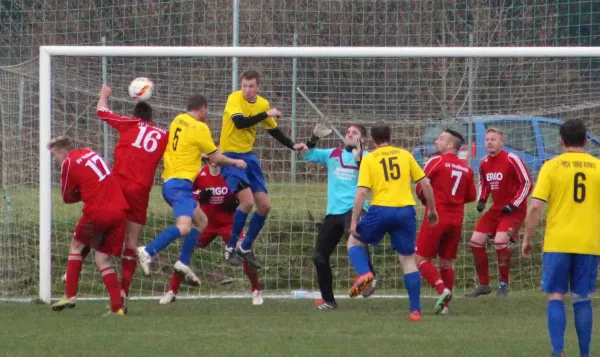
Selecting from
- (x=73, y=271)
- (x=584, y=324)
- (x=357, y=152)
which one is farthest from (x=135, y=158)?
(x=584, y=324)

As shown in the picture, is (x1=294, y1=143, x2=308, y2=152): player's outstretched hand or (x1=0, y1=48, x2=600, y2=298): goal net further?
(x1=0, y1=48, x2=600, y2=298): goal net

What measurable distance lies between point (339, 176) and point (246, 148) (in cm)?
105

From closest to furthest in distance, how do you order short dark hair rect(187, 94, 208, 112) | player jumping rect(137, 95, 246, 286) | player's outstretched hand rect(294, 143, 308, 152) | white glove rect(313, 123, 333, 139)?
player jumping rect(137, 95, 246, 286), short dark hair rect(187, 94, 208, 112), white glove rect(313, 123, 333, 139), player's outstretched hand rect(294, 143, 308, 152)

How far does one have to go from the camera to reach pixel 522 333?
9.50 meters

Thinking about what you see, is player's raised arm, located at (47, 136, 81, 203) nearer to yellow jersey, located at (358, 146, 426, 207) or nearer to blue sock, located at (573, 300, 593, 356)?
yellow jersey, located at (358, 146, 426, 207)

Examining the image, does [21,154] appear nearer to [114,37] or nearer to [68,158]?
[114,37]

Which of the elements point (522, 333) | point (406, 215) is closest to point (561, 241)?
point (522, 333)

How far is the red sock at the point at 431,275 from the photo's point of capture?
11141 millimetres

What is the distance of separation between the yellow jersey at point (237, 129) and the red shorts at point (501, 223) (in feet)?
10.0

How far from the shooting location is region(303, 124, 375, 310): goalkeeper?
11617 mm

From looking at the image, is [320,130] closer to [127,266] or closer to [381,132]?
[381,132]

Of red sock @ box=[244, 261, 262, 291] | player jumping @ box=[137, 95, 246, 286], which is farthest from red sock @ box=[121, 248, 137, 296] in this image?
red sock @ box=[244, 261, 262, 291]

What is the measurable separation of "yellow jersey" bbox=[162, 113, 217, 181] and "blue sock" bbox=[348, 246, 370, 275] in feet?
5.73

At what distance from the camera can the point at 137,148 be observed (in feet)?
36.0
